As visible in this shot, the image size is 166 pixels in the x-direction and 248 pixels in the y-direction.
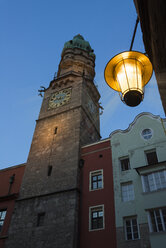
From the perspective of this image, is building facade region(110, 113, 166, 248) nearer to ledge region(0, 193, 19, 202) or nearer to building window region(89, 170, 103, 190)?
building window region(89, 170, 103, 190)

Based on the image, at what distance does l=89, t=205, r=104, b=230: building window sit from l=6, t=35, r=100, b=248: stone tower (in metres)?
1.18

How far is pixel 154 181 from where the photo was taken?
16562 millimetres

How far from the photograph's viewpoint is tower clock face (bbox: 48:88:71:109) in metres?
29.8

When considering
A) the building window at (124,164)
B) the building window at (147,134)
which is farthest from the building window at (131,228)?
the building window at (147,134)

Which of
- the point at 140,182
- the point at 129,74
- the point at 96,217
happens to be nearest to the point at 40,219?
the point at 96,217

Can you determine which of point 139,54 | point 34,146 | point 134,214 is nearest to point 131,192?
point 134,214

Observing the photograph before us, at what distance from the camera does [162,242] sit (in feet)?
44.7

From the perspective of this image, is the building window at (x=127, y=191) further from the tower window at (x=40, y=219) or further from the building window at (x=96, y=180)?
the tower window at (x=40, y=219)

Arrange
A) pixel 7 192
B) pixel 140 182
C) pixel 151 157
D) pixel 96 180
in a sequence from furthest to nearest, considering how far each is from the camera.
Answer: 1. pixel 7 192
2. pixel 96 180
3. pixel 151 157
4. pixel 140 182

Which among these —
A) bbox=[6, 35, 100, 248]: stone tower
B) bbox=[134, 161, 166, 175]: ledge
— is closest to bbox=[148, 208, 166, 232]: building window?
bbox=[134, 161, 166, 175]: ledge

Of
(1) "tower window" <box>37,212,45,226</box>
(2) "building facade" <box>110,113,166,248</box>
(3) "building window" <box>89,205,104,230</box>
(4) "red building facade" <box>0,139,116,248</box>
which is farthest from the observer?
(1) "tower window" <box>37,212,45,226</box>

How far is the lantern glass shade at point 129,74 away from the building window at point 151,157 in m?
14.5

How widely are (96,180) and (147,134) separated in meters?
6.05

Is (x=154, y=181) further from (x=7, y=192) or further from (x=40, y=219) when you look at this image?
(x=7, y=192)
